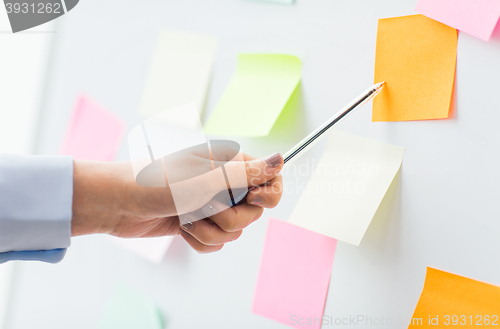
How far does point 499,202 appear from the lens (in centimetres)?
34

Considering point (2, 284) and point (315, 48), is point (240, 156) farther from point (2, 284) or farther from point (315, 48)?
point (2, 284)

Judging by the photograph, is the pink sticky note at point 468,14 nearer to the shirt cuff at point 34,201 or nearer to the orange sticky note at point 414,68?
the orange sticky note at point 414,68

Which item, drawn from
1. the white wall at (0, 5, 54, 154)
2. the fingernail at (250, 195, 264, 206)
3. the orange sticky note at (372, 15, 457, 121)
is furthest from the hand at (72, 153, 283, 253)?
the white wall at (0, 5, 54, 154)

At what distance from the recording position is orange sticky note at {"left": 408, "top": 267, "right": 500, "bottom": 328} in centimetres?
34

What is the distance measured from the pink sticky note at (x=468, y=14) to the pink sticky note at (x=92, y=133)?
46 centimetres

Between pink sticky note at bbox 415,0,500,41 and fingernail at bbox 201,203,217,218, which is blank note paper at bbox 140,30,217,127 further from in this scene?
pink sticky note at bbox 415,0,500,41

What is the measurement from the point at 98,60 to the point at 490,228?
603mm

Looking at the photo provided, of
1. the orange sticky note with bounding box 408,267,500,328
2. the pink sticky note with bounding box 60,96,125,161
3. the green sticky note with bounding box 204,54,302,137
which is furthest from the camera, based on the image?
the pink sticky note with bounding box 60,96,125,161

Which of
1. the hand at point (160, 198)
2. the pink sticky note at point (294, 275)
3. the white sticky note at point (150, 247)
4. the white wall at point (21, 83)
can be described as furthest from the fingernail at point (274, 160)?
the white wall at point (21, 83)

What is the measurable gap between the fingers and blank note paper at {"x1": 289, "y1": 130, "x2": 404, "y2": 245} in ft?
0.19

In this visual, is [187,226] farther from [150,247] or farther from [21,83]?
[21,83]

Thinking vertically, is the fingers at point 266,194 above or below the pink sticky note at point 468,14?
below

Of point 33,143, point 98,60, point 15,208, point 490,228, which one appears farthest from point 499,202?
point 33,143

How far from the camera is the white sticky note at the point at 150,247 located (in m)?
0.55
